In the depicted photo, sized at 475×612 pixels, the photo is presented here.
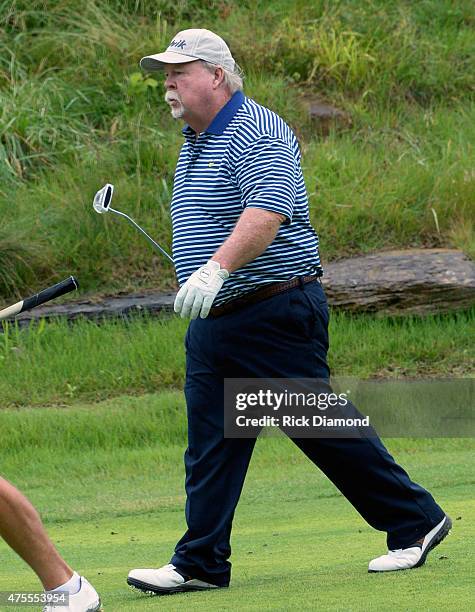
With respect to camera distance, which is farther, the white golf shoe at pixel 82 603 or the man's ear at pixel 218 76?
the man's ear at pixel 218 76

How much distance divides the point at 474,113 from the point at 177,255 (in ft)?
32.5

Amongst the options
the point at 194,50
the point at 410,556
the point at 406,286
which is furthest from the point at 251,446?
the point at 406,286

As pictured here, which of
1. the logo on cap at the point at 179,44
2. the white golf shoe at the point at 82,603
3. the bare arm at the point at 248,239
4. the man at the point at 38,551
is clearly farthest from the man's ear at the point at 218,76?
the white golf shoe at the point at 82,603

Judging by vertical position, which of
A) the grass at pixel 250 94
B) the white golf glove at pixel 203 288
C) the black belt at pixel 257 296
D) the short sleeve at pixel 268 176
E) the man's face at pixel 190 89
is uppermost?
the man's face at pixel 190 89

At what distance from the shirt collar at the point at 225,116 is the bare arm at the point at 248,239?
0.43 m

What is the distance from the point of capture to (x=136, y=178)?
12.8 meters

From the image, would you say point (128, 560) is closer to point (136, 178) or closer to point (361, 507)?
point (361, 507)

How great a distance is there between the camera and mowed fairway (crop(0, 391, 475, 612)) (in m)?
4.31

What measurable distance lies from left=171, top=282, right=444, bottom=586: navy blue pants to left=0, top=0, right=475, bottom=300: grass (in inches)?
288

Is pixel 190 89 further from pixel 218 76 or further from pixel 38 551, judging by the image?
pixel 38 551

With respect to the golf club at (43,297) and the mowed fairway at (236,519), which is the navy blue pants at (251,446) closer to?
the mowed fairway at (236,519)

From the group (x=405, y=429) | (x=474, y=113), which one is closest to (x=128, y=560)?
(x=405, y=429)

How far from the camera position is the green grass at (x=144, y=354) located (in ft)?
34.8

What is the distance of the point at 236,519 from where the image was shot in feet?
22.4
